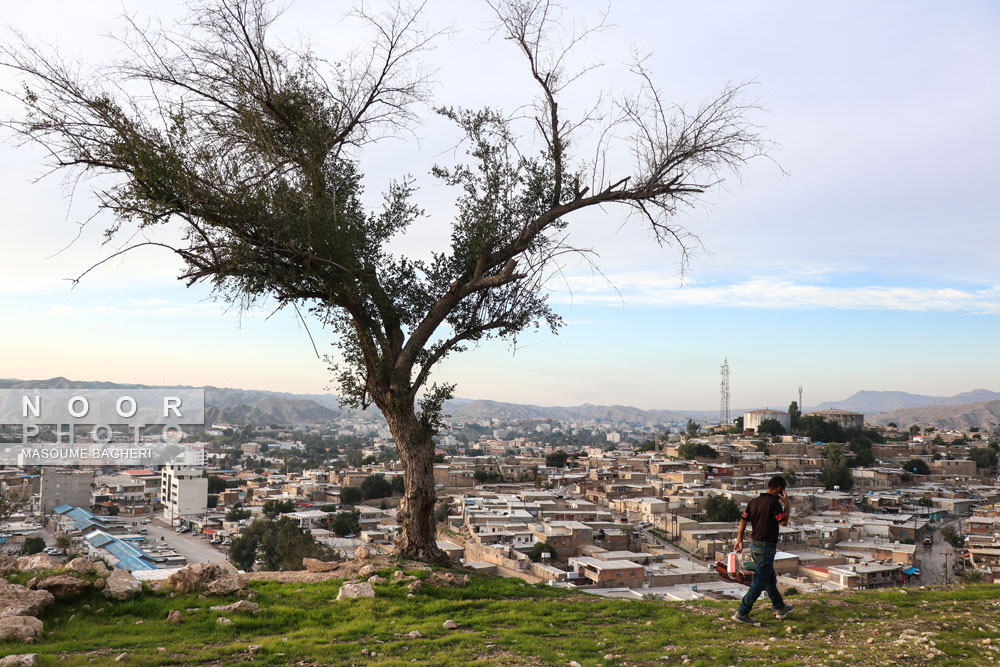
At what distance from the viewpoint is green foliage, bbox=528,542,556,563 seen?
28.8 meters

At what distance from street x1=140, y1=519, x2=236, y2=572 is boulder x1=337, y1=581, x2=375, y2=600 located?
1032 inches

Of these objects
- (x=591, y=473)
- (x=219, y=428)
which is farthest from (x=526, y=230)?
(x=219, y=428)

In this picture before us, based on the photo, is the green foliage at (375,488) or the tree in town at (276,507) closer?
the tree in town at (276,507)

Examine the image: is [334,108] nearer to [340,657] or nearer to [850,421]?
[340,657]

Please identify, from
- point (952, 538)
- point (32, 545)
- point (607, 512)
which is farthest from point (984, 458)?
point (32, 545)

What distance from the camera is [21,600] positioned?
501 centimetres

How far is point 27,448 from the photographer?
5491 cm

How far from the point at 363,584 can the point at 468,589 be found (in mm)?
927

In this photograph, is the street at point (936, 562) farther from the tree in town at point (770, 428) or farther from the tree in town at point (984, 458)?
the tree in town at point (770, 428)

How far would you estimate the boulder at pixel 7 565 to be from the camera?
5883mm

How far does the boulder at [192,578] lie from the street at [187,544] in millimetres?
25686

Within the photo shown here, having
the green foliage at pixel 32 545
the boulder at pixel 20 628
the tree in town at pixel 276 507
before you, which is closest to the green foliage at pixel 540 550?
the tree in town at pixel 276 507

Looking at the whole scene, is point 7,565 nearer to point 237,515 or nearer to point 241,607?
point 241,607

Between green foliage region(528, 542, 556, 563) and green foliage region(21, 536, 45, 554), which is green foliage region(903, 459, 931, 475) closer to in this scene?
green foliage region(528, 542, 556, 563)
